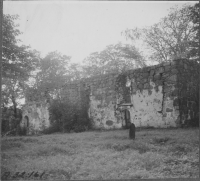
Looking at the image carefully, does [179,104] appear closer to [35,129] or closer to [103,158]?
[103,158]

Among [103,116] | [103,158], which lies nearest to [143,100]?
[103,116]

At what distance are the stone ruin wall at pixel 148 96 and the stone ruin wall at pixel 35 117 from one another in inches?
138

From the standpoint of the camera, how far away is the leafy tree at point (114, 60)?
75.1 feet

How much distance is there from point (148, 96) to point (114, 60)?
595 inches

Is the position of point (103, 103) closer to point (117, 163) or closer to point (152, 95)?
point (152, 95)

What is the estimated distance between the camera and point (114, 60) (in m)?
25.1

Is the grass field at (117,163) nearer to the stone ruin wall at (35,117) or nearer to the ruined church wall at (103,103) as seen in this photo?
the ruined church wall at (103,103)

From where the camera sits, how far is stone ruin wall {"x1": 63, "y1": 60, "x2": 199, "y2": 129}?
382 inches

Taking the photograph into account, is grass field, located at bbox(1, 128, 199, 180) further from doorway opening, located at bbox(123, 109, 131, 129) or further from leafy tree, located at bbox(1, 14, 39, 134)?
doorway opening, located at bbox(123, 109, 131, 129)

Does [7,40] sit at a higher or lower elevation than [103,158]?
higher

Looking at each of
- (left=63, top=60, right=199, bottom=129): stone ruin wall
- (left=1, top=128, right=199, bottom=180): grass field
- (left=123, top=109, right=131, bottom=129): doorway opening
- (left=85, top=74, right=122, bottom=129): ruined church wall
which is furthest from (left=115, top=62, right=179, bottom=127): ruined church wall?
(left=1, top=128, right=199, bottom=180): grass field

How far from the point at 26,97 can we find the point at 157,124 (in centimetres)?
976

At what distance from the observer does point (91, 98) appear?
1301 centimetres

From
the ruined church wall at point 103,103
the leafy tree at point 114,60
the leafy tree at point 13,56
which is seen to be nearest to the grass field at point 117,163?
the leafy tree at point 13,56
